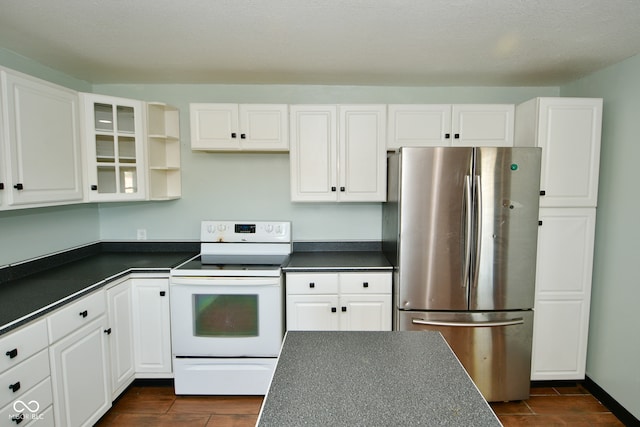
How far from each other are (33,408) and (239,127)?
207 centimetres

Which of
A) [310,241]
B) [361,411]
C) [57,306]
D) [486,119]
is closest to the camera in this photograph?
[361,411]

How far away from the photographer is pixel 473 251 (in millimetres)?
2270

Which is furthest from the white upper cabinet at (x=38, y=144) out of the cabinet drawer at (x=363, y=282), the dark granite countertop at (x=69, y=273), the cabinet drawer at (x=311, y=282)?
the cabinet drawer at (x=363, y=282)

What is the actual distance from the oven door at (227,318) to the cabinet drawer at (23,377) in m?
0.83

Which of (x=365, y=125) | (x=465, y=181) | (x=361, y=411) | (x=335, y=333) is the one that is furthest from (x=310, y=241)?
(x=361, y=411)

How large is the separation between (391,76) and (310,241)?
60.8 inches

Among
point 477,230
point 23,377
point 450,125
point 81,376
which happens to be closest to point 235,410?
point 81,376

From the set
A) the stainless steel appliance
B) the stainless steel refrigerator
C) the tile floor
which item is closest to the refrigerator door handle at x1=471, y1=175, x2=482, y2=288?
the stainless steel refrigerator

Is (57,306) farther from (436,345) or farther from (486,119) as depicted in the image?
(486,119)

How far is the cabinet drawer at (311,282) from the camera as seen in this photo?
98.3 inches

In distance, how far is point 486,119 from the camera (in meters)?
2.66

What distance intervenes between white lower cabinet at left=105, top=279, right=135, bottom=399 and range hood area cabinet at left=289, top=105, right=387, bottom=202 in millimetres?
1402

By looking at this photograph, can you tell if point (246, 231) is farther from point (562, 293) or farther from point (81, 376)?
point (562, 293)

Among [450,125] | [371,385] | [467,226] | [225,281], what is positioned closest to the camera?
[371,385]
